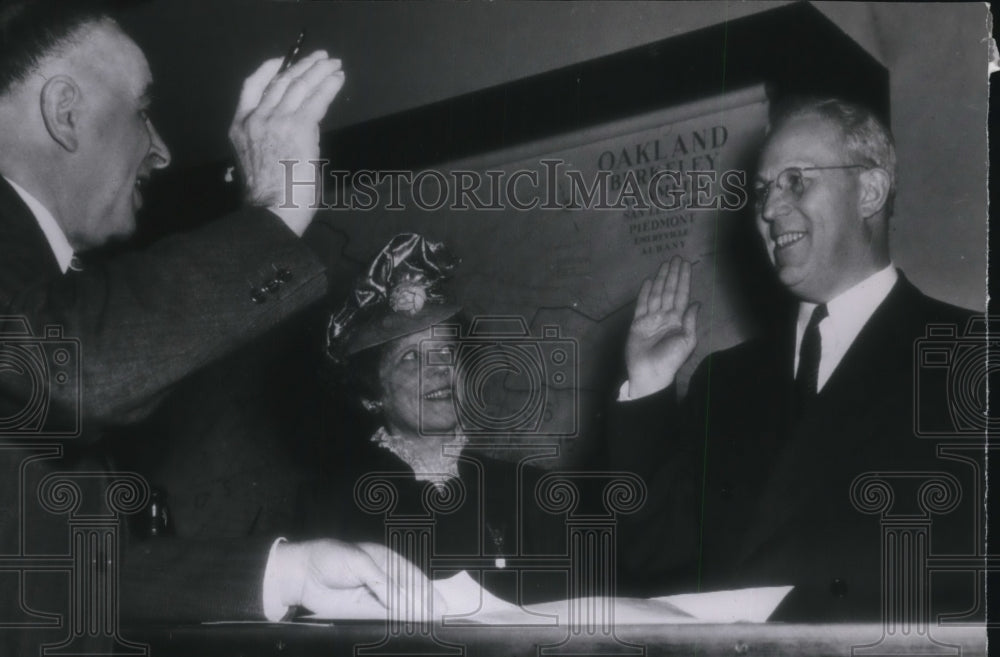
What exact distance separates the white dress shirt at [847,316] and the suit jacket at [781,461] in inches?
0.8

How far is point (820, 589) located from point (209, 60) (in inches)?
79.5

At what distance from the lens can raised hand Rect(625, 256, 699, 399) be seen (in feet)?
10.6

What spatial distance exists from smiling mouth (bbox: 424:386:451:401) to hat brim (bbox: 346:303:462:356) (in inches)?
6.4

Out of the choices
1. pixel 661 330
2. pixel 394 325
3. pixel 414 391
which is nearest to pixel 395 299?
pixel 394 325

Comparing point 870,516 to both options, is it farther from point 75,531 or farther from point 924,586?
point 75,531

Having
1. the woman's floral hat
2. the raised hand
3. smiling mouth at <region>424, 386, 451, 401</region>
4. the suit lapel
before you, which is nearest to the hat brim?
the woman's floral hat

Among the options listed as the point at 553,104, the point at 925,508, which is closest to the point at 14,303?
the point at 553,104

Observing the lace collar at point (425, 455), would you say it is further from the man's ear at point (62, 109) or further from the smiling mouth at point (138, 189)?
the man's ear at point (62, 109)

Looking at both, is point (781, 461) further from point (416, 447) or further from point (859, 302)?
point (416, 447)

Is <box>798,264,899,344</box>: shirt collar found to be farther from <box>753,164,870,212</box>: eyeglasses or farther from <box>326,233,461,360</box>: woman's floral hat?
<box>326,233,461,360</box>: woman's floral hat

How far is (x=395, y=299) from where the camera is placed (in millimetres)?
3361

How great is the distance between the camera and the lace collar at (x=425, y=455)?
3.24 meters

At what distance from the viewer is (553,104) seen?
11.3 ft

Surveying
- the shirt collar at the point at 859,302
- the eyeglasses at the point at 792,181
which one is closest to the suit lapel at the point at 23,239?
the eyeglasses at the point at 792,181
